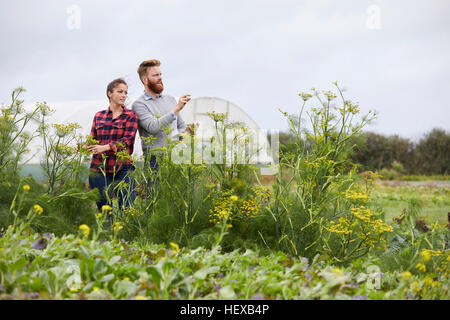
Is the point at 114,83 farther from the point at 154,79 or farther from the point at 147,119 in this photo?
the point at 147,119

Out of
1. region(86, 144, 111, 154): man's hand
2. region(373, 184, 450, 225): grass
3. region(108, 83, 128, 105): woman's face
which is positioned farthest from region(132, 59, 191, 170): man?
region(373, 184, 450, 225): grass

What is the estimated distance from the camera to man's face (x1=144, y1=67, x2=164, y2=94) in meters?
3.84

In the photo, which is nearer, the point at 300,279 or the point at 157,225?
the point at 300,279

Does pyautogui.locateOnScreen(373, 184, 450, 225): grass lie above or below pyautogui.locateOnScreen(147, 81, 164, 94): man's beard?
below

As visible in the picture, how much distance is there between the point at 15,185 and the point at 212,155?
1.49 meters

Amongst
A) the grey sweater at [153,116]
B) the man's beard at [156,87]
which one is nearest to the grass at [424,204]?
the grey sweater at [153,116]

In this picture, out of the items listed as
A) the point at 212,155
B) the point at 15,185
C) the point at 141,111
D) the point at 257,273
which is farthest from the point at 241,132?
the point at 15,185

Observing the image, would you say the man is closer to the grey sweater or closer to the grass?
the grey sweater

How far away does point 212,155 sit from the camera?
9.62 ft

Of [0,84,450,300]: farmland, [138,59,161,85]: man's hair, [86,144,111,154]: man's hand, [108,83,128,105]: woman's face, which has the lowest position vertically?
[0,84,450,300]: farmland

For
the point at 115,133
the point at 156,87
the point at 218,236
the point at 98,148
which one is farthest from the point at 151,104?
the point at 218,236

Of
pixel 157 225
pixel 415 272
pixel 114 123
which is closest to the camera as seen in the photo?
pixel 415 272

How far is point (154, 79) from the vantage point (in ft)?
12.6
